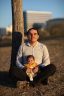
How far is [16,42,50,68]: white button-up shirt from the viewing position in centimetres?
749

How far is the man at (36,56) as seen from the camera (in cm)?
732

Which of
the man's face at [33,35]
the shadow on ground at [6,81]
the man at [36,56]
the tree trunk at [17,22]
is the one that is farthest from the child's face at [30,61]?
the tree trunk at [17,22]

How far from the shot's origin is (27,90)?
715 cm

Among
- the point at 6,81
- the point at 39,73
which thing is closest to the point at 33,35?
the point at 39,73

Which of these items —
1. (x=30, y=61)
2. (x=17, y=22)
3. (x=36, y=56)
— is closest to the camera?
(x=30, y=61)

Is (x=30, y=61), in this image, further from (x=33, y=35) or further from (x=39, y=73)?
(x=33, y=35)

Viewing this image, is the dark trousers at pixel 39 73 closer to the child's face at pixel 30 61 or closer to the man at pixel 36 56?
the man at pixel 36 56

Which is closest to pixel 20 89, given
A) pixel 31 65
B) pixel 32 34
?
pixel 31 65

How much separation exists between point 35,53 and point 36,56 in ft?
0.26

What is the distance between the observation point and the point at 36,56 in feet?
24.7

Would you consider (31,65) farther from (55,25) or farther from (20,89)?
(55,25)

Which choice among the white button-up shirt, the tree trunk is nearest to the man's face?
the white button-up shirt

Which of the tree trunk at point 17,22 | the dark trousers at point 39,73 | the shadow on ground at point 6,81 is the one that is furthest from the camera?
the tree trunk at point 17,22

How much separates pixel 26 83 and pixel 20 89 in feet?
0.66
